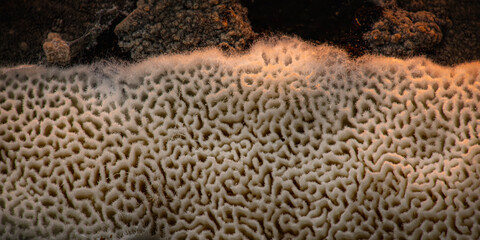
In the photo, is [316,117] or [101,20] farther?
[101,20]

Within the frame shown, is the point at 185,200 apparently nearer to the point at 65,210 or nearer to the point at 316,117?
the point at 65,210

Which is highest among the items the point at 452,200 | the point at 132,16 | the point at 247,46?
the point at 132,16

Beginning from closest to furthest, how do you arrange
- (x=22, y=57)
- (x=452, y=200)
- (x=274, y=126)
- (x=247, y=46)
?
1. (x=452, y=200)
2. (x=274, y=126)
3. (x=247, y=46)
4. (x=22, y=57)

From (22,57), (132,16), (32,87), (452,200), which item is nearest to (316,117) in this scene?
(452,200)

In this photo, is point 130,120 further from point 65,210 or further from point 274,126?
point 274,126

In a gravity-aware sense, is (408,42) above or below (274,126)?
above

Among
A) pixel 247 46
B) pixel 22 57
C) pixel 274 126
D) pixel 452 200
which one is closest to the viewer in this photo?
pixel 452 200
